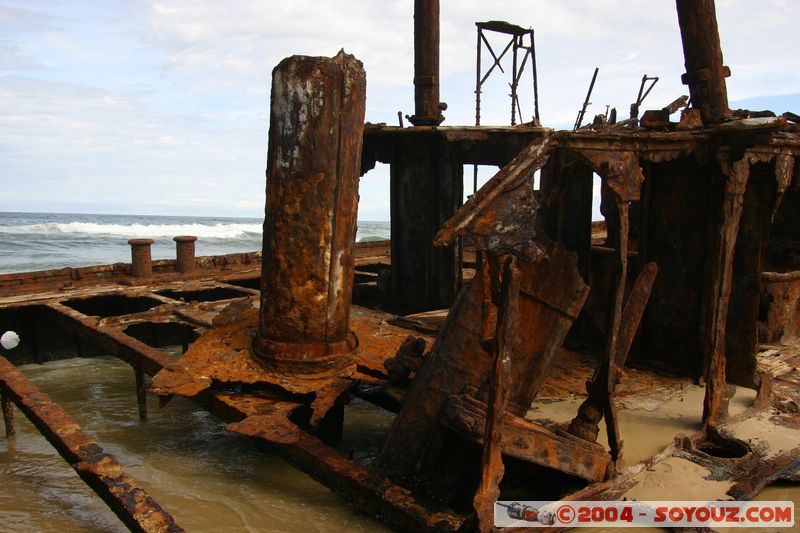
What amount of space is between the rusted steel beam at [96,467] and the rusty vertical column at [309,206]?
1.40m

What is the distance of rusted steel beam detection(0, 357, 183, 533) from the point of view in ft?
11.9

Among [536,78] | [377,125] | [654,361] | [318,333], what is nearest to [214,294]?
[377,125]

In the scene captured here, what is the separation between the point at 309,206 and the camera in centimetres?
500

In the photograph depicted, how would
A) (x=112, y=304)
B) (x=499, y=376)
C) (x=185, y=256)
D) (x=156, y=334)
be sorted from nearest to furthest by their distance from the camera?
(x=499, y=376) < (x=112, y=304) < (x=156, y=334) < (x=185, y=256)

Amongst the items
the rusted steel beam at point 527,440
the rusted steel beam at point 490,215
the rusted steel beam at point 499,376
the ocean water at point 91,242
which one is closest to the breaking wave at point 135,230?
the ocean water at point 91,242

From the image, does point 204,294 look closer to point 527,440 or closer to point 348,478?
point 348,478

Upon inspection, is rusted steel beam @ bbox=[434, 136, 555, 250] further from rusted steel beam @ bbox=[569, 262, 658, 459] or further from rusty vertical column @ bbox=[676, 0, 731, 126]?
rusty vertical column @ bbox=[676, 0, 731, 126]

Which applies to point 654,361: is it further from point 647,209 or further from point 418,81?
point 418,81

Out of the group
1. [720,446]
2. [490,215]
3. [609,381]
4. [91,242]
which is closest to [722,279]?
[720,446]

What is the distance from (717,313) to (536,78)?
11.2m

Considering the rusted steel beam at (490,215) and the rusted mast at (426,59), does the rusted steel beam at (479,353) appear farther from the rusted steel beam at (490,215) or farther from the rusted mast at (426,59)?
the rusted mast at (426,59)

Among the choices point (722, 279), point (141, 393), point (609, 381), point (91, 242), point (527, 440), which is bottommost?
point (141, 393)

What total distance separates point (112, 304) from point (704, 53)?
8.85 meters

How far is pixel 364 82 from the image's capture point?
5227 millimetres
